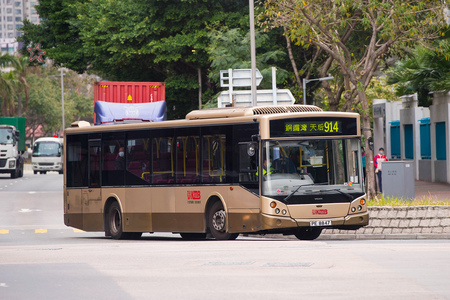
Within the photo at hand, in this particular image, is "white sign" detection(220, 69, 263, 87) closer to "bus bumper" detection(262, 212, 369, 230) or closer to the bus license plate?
"bus bumper" detection(262, 212, 369, 230)

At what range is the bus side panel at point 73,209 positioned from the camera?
69.6 feet

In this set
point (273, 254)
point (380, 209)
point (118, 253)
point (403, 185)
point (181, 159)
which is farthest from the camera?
point (403, 185)

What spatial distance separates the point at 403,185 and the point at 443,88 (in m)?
9.28

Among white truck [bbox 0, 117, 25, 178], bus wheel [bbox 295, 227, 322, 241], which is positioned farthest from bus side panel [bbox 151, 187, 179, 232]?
white truck [bbox 0, 117, 25, 178]

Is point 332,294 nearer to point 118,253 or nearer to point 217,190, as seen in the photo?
point 118,253

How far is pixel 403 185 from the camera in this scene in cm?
2408

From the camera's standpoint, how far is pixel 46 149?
6406 cm

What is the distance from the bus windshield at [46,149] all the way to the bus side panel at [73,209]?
42957 mm

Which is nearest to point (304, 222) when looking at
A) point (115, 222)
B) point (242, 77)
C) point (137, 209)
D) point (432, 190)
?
point (137, 209)

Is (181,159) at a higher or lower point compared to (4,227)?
higher

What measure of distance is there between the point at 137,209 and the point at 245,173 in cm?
343

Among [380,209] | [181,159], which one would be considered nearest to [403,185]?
[380,209]

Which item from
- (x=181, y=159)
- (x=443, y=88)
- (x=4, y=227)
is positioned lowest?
(x=4, y=227)

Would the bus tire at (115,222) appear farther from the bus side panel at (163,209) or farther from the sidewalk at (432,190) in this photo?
the sidewalk at (432,190)
